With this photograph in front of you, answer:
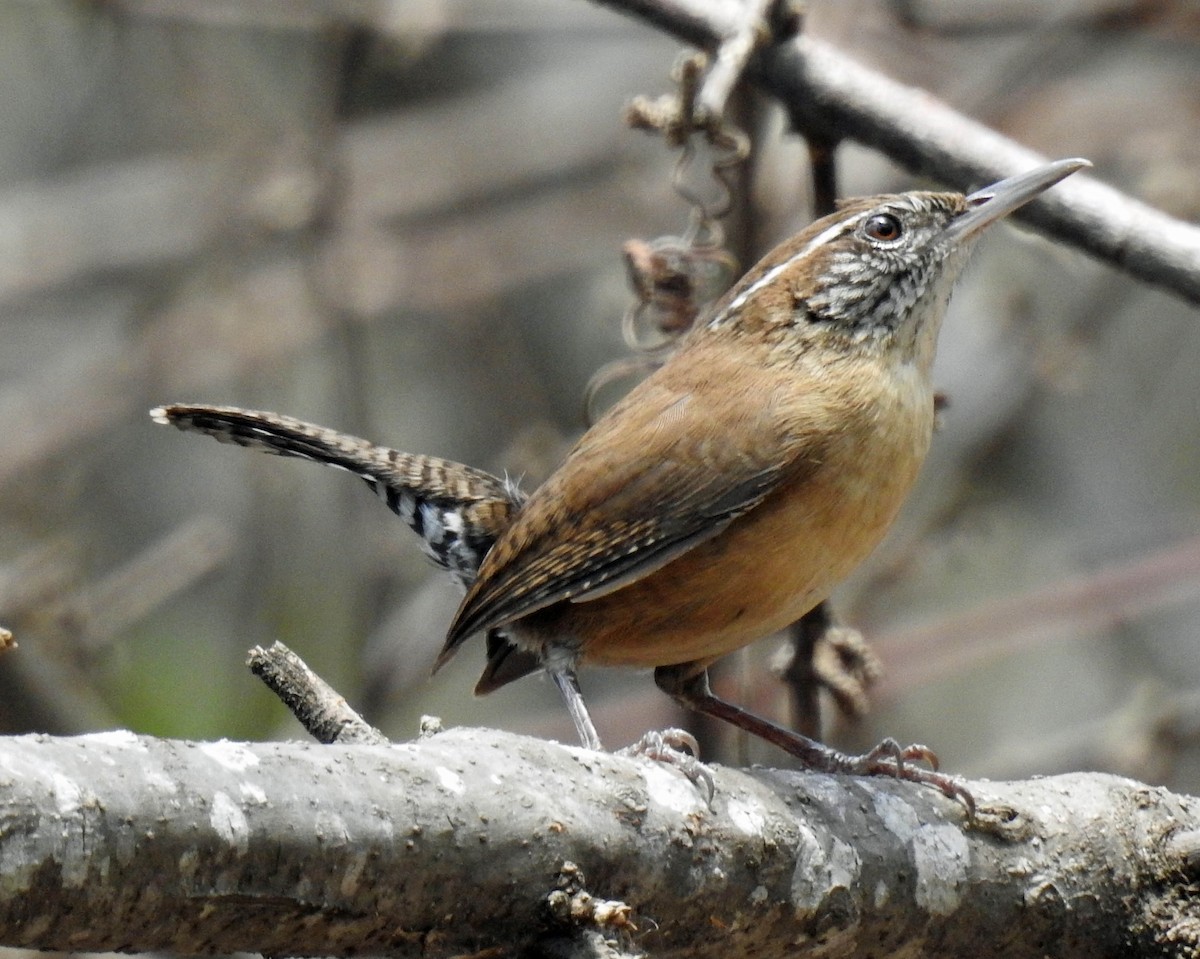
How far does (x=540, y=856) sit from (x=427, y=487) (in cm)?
204

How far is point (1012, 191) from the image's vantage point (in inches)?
130

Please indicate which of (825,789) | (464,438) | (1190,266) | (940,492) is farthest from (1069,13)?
(825,789)

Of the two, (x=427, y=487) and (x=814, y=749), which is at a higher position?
(x=427, y=487)

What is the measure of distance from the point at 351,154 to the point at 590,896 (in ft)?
19.4

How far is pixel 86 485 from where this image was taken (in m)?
7.36

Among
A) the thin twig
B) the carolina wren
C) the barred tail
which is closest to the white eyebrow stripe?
the carolina wren

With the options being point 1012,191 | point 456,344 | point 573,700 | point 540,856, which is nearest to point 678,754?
point 540,856

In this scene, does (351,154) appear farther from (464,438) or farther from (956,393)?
(956,393)

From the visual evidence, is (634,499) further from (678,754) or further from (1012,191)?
(1012,191)

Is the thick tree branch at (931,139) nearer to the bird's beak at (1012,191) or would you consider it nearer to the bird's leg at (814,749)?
the bird's beak at (1012,191)

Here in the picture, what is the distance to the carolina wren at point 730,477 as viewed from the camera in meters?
3.38

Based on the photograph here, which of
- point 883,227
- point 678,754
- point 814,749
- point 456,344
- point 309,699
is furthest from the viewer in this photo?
point 456,344

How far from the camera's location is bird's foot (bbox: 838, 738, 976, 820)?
2.89 meters

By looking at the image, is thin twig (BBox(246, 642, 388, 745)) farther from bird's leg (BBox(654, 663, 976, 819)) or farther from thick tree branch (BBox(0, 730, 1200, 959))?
bird's leg (BBox(654, 663, 976, 819))
